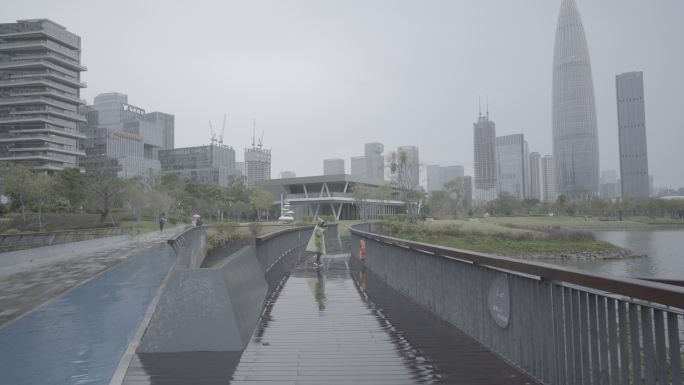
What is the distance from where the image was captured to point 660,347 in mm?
3072

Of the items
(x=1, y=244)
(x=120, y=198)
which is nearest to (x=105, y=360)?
(x=1, y=244)

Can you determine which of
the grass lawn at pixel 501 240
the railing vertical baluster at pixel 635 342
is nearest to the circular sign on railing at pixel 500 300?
the railing vertical baluster at pixel 635 342

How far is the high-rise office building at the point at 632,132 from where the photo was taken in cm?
16688

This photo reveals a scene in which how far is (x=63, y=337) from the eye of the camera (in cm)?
802

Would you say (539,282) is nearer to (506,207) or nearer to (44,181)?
(44,181)

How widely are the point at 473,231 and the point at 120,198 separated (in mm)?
49929

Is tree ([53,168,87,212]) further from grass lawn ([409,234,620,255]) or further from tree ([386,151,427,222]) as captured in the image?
grass lawn ([409,234,620,255])

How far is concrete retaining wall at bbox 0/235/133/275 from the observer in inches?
785

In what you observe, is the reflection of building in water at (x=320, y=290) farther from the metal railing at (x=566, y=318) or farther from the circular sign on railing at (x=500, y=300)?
the circular sign on railing at (x=500, y=300)

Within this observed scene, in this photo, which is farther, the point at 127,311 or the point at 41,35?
the point at 41,35

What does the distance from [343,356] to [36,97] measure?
11960cm

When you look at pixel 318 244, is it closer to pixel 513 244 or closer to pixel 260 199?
pixel 513 244

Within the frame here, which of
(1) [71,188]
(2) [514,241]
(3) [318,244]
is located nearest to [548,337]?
(3) [318,244]

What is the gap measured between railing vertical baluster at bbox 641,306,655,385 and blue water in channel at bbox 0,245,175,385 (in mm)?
5366
